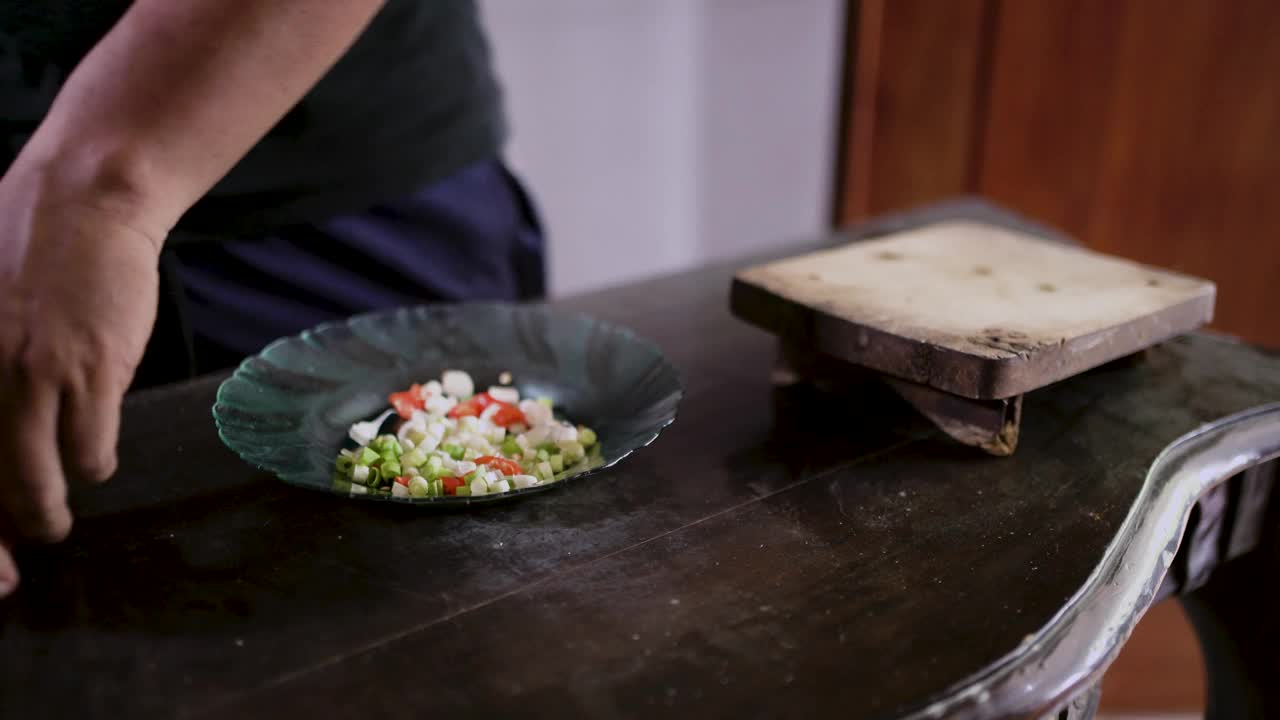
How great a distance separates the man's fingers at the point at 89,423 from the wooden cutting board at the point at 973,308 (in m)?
0.47

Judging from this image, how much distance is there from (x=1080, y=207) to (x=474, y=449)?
5.12 feet

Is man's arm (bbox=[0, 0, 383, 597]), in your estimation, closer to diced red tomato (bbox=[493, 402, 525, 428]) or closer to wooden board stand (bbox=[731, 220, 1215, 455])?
diced red tomato (bbox=[493, 402, 525, 428])

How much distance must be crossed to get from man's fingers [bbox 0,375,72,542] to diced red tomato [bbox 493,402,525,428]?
278mm

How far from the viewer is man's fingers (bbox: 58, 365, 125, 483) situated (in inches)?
21.9

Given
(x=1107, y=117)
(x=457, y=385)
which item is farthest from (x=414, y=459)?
(x=1107, y=117)

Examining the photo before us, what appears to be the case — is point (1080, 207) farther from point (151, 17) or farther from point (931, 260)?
point (151, 17)

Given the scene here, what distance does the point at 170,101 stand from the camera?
63cm

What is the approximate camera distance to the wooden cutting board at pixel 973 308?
0.69m

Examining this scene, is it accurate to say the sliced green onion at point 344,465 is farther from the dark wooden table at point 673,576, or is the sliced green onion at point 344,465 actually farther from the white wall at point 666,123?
the white wall at point 666,123

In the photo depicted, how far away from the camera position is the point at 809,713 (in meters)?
0.48

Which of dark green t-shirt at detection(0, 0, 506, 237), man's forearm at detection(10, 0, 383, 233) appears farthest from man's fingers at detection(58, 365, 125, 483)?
dark green t-shirt at detection(0, 0, 506, 237)

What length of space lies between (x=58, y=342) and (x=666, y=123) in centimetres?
216

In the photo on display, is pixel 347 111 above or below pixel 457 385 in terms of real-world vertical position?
above

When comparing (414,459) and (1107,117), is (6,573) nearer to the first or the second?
(414,459)
